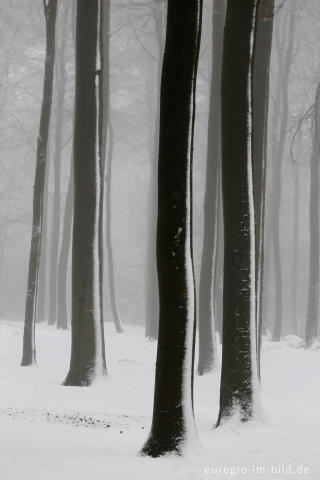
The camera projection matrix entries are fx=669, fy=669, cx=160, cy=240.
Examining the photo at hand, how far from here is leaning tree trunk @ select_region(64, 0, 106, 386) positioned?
36.9 feet

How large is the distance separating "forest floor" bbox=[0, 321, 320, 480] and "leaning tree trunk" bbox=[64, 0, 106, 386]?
0.62m

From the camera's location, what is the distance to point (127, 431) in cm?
757

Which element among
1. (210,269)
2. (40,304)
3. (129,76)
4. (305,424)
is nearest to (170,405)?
(305,424)

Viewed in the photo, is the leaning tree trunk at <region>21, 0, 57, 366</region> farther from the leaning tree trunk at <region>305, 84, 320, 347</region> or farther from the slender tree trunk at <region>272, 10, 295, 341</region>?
the slender tree trunk at <region>272, 10, 295, 341</region>

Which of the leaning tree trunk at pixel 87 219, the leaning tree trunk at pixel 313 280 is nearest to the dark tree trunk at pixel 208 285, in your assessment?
the leaning tree trunk at pixel 87 219

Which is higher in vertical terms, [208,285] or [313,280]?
[208,285]

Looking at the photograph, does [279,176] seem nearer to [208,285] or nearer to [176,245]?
[208,285]

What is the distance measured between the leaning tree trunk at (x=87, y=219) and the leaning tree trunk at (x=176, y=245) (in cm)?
508

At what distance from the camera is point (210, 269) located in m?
13.9

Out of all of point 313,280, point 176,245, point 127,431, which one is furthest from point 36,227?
point 313,280

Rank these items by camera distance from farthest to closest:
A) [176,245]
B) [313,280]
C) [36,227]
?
[313,280]
[36,227]
[176,245]

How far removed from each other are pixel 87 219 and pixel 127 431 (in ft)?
15.1

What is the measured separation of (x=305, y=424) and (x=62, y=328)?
1600 cm

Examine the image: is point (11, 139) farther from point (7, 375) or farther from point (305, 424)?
point (305, 424)
